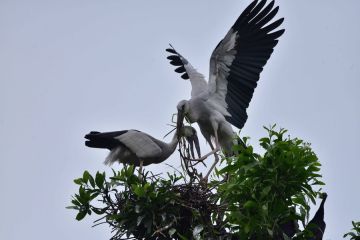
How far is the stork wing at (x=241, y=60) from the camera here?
9.66 metres

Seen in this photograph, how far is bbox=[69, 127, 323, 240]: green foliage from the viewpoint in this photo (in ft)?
20.5

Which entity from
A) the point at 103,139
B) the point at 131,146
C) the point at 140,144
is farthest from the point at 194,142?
the point at 103,139

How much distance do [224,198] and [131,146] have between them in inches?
96.4

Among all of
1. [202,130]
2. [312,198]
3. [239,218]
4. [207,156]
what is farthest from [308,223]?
[202,130]

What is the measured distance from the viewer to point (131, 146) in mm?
8898

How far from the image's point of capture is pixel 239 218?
6293 mm

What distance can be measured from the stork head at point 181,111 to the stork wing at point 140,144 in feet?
1.31

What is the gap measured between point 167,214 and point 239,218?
1.16 m

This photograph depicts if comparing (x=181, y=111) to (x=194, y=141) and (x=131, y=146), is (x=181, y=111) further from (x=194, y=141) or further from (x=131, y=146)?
(x=131, y=146)

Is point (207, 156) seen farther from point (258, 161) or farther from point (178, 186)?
point (258, 161)

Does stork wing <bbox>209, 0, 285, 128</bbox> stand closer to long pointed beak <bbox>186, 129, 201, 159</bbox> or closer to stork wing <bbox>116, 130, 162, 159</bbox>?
long pointed beak <bbox>186, 129, 201, 159</bbox>

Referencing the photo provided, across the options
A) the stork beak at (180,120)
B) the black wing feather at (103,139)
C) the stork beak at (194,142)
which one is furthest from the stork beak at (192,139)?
the black wing feather at (103,139)

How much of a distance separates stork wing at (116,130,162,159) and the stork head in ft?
1.31

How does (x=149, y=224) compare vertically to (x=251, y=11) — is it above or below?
below
